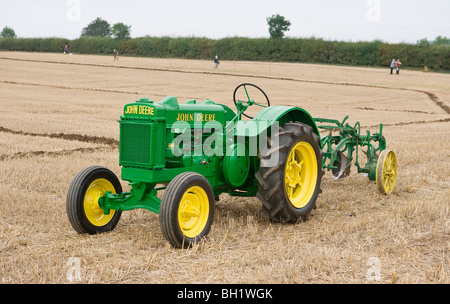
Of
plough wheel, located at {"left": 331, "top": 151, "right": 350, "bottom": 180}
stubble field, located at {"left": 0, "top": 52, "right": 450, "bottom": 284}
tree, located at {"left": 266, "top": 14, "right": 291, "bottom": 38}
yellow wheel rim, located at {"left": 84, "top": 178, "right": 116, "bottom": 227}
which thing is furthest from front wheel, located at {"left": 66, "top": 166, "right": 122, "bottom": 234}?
tree, located at {"left": 266, "top": 14, "right": 291, "bottom": 38}

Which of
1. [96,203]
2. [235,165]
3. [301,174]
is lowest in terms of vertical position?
[96,203]

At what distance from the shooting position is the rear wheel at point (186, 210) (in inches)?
196

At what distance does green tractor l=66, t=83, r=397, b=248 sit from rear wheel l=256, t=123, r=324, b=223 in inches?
0.4

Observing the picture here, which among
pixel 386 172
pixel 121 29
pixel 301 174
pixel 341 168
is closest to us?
pixel 301 174

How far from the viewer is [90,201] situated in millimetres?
5629

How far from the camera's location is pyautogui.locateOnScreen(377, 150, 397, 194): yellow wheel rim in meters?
7.56

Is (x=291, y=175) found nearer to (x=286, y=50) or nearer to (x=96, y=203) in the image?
(x=96, y=203)

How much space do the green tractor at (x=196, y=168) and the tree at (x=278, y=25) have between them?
60.3 meters

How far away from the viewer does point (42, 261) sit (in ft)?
15.5

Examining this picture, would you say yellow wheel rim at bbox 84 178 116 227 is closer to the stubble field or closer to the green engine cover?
the stubble field

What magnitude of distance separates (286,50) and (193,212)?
5155cm

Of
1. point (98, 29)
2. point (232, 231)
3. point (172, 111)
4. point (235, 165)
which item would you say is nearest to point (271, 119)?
point (235, 165)

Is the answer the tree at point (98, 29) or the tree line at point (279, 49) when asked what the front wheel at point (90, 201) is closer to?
the tree line at point (279, 49)
